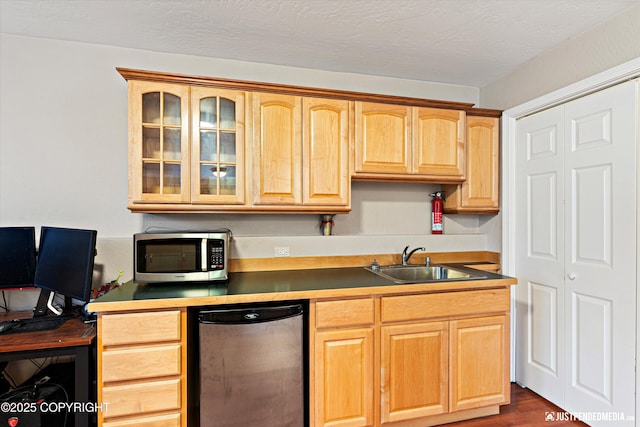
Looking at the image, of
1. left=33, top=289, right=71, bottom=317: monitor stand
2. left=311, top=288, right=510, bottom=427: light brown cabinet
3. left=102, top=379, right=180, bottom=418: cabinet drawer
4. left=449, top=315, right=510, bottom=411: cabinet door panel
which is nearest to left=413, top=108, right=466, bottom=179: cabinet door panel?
left=311, top=288, right=510, bottom=427: light brown cabinet

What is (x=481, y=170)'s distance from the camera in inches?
104

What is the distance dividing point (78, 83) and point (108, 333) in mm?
1673

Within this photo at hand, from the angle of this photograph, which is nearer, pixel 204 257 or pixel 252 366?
pixel 252 366

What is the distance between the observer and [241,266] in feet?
7.80

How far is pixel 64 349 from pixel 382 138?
2208 mm

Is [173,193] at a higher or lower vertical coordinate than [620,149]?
lower

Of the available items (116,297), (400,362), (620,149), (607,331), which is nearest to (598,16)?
(620,149)

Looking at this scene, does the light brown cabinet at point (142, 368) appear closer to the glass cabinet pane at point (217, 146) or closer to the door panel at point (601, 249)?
the glass cabinet pane at point (217, 146)

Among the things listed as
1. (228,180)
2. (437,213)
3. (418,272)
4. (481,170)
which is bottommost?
(418,272)

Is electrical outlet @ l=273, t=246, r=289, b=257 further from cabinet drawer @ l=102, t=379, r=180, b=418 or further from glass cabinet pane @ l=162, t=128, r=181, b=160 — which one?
cabinet drawer @ l=102, t=379, r=180, b=418

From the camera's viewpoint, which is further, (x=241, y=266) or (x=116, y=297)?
(x=241, y=266)

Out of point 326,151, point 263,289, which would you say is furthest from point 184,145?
Answer: point 263,289

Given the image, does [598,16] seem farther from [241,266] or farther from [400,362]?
[241,266]

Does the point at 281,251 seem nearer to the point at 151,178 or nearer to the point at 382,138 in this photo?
the point at 151,178
